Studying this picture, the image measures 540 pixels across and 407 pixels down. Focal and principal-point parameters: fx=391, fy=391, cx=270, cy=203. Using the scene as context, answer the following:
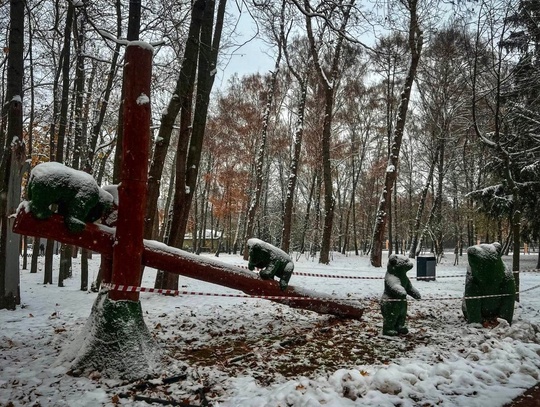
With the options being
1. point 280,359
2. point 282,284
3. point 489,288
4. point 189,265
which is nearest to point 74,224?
point 189,265

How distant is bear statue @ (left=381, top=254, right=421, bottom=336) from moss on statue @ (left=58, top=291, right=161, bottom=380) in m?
3.46

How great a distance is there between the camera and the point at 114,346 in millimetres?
4438

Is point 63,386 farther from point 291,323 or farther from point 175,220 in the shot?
point 175,220

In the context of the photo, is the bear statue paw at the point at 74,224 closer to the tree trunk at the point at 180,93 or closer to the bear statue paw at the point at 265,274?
the bear statue paw at the point at 265,274

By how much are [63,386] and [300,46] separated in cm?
2227

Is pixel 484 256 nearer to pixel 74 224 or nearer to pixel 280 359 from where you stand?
pixel 280 359

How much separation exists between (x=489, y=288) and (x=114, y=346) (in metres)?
5.98

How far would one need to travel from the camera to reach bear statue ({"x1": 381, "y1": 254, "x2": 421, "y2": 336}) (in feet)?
19.7

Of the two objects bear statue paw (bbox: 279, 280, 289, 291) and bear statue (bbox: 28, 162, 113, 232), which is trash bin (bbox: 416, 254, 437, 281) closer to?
bear statue paw (bbox: 279, 280, 289, 291)

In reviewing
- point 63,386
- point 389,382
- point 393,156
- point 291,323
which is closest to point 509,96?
point 393,156

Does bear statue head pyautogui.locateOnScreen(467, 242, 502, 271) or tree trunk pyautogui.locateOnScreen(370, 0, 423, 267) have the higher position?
tree trunk pyautogui.locateOnScreen(370, 0, 423, 267)

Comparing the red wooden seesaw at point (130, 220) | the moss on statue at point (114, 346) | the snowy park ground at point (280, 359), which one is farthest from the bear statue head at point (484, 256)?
the moss on statue at point (114, 346)

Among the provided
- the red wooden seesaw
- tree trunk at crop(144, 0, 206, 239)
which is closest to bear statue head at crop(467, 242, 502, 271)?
the red wooden seesaw

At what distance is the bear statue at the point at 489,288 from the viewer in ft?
21.9
